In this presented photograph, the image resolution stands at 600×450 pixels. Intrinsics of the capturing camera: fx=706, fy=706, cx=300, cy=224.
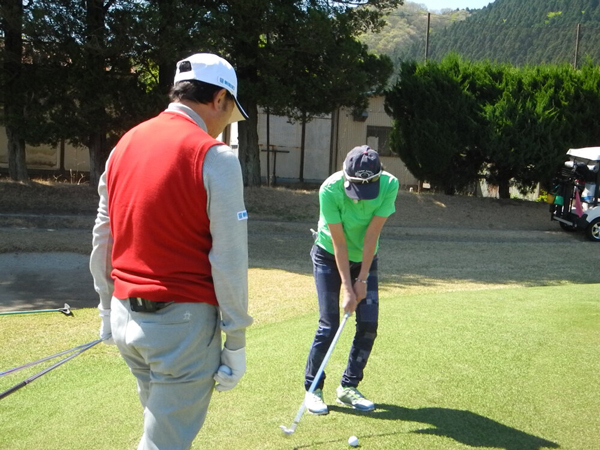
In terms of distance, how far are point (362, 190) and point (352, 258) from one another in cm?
50

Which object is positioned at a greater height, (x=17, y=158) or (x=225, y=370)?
(x=17, y=158)

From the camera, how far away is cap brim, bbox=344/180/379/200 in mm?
4559

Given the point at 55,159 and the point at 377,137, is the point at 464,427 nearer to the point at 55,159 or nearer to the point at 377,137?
the point at 377,137

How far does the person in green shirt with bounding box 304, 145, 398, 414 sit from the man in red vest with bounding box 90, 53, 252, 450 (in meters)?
1.86

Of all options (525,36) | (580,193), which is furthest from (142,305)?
(525,36)

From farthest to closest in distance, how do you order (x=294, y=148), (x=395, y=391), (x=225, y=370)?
(x=294, y=148) → (x=395, y=391) → (x=225, y=370)

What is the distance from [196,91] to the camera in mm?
2875

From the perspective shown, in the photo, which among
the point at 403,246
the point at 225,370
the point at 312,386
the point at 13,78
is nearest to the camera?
the point at 225,370

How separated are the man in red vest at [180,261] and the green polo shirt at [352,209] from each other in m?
1.90

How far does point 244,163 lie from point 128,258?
55.4ft

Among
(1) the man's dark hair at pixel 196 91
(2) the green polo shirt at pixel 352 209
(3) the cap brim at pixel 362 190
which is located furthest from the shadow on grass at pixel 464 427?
(1) the man's dark hair at pixel 196 91

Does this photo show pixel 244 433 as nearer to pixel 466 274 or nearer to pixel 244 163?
pixel 466 274

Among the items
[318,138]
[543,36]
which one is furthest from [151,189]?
[543,36]

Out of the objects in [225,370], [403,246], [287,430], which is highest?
[225,370]
